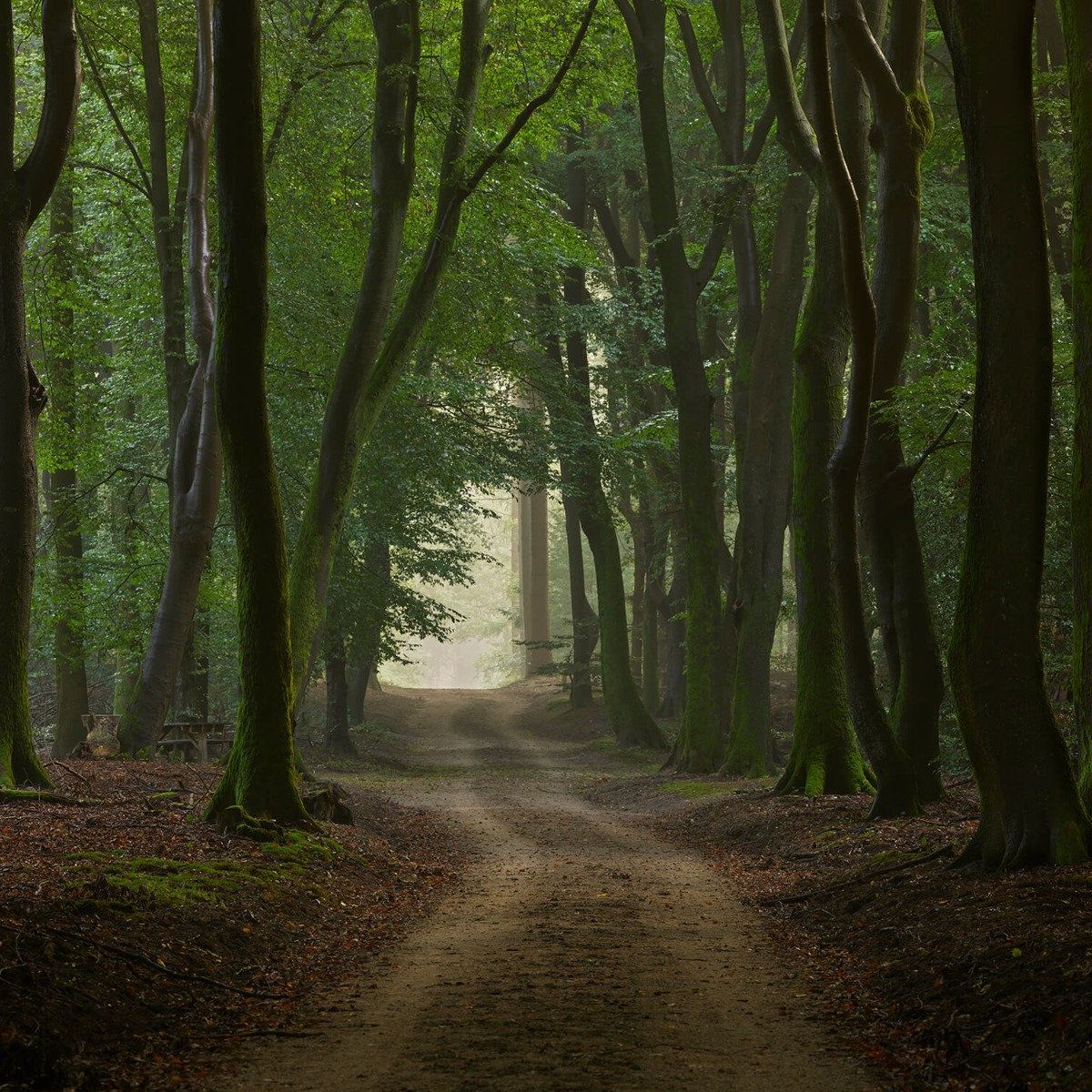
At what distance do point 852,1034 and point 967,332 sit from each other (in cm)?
1327

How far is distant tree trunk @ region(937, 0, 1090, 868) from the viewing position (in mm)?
6586

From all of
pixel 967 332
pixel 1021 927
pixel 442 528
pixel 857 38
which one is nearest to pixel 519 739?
pixel 442 528

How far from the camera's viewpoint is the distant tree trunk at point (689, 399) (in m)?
17.7

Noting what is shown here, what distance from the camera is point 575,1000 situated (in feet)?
18.1

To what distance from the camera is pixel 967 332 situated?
16.4 m

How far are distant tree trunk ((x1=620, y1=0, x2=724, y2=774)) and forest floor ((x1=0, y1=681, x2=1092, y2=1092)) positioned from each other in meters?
6.50

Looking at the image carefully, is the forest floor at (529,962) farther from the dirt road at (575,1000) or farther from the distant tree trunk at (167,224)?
the distant tree trunk at (167,224)

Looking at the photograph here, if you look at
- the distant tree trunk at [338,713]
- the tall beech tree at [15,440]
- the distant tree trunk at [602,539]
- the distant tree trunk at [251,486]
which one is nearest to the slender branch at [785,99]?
the distant tree trunk at [251,486]

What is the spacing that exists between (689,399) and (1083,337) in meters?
10.9

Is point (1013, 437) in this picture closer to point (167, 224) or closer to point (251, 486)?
point (251, 486)

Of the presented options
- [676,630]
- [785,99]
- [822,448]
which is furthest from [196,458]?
[676,630]

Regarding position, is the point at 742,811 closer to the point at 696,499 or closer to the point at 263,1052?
the point at 696,499

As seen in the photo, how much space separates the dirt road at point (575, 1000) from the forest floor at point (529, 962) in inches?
0.8

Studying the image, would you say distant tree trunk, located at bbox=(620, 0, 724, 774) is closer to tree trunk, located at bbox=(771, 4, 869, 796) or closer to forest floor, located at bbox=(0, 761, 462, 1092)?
tree trunk, located at bbox=(771, 4, 869, 796)
